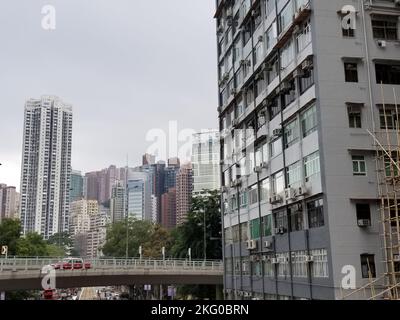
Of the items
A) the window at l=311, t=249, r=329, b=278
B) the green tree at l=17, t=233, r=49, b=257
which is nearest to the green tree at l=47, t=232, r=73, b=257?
the green tree at l=17, t=233, r=49, b=257

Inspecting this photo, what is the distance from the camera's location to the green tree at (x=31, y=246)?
32.5 m

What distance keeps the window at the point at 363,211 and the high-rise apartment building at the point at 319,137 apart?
34 mm

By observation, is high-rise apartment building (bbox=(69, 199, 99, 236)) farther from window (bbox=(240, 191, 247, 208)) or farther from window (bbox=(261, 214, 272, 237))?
window (bbox=(261, 214, 272, 237))

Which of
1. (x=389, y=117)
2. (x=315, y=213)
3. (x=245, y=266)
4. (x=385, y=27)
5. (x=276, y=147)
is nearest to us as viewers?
(x=389, y=117)

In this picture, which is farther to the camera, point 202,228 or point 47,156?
point 202,228

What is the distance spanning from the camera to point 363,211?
15.1 metres

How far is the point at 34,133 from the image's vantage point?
17.4m

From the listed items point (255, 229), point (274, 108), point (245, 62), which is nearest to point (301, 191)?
point (274, 108)

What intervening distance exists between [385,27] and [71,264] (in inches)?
775

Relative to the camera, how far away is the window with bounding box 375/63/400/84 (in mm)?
16172

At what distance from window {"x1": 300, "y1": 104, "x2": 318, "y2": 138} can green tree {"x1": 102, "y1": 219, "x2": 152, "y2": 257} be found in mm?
32409

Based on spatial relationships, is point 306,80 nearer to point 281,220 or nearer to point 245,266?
point 281,220

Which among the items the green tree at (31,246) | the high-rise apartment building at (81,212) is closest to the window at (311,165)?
the high-rise apartment building at (81,212)

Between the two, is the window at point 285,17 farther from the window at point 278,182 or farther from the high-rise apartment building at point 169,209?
the high-rise apartment building at point 169,209
